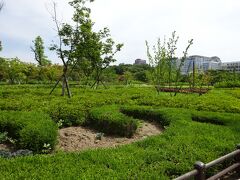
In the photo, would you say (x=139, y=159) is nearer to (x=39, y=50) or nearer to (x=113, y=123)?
(x=113, y=123)

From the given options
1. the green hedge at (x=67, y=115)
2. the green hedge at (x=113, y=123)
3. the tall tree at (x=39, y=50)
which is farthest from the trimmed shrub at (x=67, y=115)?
the tall tree at (x=39, y=50)

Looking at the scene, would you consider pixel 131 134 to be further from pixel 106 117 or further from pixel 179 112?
pixel 179 112

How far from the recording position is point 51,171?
5.35 m

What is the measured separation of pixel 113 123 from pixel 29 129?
9.26 ft

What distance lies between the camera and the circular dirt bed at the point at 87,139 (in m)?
8.52

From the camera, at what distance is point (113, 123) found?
9.86 meters

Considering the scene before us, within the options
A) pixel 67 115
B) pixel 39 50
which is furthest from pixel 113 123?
pixel 39 50

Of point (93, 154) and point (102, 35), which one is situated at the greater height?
point (102, 35)

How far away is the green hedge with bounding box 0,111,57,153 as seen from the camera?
7605mm

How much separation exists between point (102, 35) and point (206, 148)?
63.2 feet

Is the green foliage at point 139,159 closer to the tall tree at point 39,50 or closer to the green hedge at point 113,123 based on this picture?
the green hedge at point 113,123

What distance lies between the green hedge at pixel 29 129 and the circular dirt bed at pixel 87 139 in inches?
22.4

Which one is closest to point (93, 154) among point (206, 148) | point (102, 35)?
point (206, 148)

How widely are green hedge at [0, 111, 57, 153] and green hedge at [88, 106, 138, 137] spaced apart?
1711 millimetres
